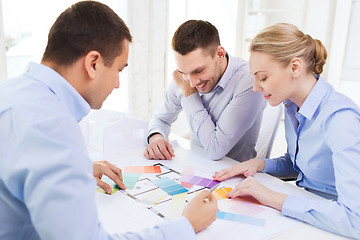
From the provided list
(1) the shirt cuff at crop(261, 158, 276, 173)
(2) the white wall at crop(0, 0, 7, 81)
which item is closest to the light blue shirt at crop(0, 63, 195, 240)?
(1) the shirt cuff at crop(261, 158, 276, 173)

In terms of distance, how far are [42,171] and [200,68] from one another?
108 cm

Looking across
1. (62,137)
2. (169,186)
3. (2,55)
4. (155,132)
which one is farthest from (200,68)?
(2,55)

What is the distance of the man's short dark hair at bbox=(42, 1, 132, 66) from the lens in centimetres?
78

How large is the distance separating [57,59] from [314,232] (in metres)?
0.87

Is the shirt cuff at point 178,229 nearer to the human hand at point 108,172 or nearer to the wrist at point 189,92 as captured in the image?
the human hand at point 108,172

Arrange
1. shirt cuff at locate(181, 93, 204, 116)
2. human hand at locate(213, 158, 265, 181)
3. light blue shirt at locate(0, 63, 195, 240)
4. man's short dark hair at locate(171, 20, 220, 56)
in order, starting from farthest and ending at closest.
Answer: shirt cuff at locate(181, 93, 204, 116) → man's short dark hair at locate(171, 20, 220, 56) → human hand at locate(213, 158, 265, 181) → light blue shirt at locate(0, 63, 195, 240)

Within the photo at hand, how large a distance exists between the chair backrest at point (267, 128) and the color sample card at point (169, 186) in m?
0.79

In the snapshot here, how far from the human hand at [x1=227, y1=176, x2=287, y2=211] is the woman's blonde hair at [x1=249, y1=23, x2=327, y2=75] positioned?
1.50ft

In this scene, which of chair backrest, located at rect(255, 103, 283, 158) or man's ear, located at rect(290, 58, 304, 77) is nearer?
man's ear, located at rect(290, 58, 304, 77)

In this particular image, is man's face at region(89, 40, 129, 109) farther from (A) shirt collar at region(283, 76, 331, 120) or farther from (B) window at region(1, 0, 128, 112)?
(B) window at region(1, 0, 128, 112)

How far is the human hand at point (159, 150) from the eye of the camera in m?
1.46

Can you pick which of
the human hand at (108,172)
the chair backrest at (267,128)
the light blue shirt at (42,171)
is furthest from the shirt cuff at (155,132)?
the light blue shirt at (42,171)

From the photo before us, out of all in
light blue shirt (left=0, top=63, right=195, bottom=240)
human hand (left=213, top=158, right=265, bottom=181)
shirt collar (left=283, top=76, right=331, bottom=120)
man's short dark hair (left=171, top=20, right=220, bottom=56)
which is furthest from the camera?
man's short dark hair (left=171, top=20, right=220, bottom=56)

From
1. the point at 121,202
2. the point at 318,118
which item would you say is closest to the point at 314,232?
the point at 318,118
